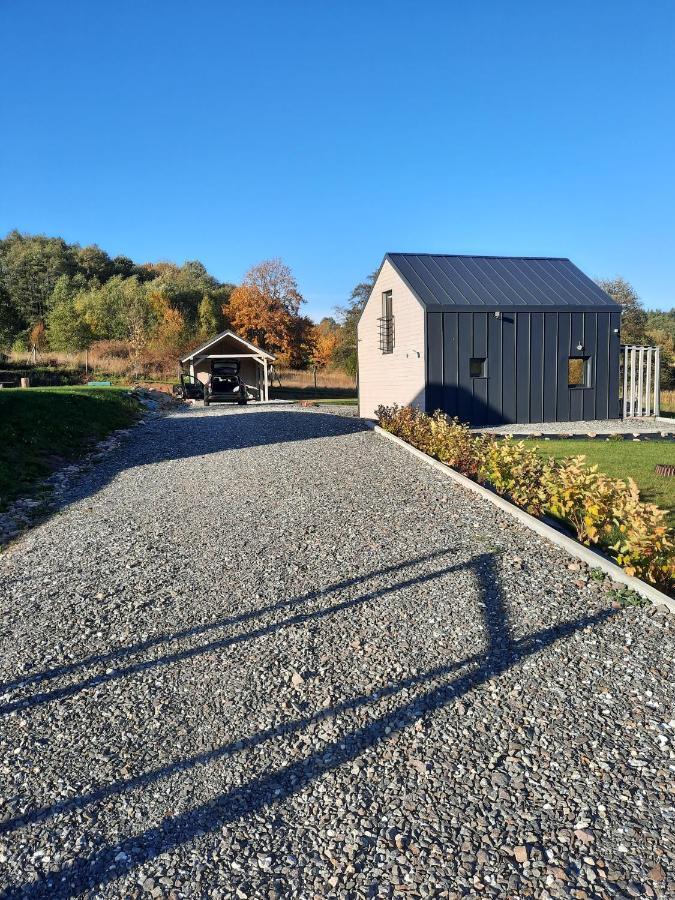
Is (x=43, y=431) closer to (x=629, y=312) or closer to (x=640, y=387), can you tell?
(x=640, y=387)

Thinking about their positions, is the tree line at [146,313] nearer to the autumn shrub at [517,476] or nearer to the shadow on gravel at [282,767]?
the autumn shrub at [517,476]

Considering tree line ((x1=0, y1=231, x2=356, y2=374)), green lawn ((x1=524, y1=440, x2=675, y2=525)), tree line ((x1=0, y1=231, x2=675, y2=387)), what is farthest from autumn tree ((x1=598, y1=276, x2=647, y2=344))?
green lawn ((x1=524, y1=440, x2=675, y2=525))

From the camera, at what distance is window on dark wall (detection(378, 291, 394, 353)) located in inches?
743

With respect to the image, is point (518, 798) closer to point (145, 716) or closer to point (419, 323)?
point (145, 716)

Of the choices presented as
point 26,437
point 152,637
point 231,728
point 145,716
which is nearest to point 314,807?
point 231,728

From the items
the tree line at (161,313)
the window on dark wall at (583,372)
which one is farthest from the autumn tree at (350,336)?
the window on dark wall at (583,372)

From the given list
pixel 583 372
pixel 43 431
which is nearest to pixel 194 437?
pixel 43 431

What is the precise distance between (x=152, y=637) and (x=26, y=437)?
8.03 metres

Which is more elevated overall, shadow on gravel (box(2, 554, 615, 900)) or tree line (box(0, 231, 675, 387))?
tree line (box(0, 231, 675, 387))

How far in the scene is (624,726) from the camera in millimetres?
2900

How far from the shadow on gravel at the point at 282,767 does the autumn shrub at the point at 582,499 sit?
0.86m

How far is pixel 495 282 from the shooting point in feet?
59.4

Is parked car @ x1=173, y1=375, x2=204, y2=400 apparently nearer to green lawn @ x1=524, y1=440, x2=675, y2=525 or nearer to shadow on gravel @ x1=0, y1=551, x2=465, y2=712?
green lawn @ x1=524, y1=440, x2=675, y2=525

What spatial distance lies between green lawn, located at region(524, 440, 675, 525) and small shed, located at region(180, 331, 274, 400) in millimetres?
19499
